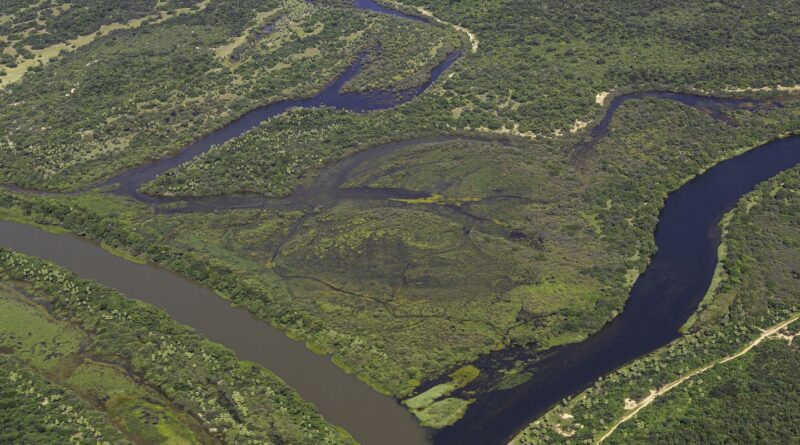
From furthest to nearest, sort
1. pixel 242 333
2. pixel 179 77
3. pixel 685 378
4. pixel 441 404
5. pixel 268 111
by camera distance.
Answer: pixel 179 77, pixel 268 111, pixel 242 333, pixel 685 378, pixel 441 404

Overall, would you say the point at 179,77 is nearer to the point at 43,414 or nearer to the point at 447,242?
the point at 447,242

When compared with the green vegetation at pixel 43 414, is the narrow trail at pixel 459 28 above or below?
above

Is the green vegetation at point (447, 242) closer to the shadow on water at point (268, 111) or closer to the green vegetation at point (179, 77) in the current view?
the shadow on water at point (268, 111)

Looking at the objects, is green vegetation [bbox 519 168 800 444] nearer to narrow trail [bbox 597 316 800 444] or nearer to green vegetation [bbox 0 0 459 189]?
narrow trail [bbox 597 316 800 444]

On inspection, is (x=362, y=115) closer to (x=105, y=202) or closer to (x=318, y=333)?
(x=105, y=202)

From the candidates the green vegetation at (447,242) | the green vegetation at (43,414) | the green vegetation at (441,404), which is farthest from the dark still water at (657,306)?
the green vegetation at (43,414)

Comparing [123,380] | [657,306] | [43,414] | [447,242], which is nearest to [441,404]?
[447,242]
